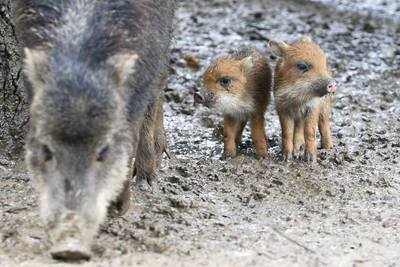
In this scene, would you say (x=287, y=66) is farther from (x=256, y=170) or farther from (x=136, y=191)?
(x=136, y=191)

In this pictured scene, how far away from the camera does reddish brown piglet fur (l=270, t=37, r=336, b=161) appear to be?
7215 millimetres

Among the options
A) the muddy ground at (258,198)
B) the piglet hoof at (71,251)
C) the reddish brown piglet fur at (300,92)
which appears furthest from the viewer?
the reddish brown piglet fur at (300,92)

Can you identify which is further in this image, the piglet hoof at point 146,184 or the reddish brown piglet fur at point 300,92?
the reddish brown piglet fur at point 300,92

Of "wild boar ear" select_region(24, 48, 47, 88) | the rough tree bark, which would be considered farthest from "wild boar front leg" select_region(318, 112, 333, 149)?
"wild boar ear" select_region(24, 48, 47, 88)

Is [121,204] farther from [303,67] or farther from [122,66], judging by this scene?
[303,67]

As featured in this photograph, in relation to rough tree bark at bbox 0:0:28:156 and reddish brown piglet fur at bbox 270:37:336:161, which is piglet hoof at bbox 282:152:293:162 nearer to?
reddish brown piglet fur at bbox 270:37:336:161

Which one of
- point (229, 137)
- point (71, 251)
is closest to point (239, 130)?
point (229, 137)

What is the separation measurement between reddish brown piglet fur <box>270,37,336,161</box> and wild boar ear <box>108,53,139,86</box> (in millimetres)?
2156

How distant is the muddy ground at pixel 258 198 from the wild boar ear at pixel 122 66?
1.03 m

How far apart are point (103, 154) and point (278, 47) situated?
269cm

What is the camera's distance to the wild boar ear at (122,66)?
5.29 m

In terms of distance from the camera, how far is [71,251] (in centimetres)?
491

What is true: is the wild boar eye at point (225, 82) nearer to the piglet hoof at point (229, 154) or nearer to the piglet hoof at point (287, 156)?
the piglet hoof at point (229, 154)

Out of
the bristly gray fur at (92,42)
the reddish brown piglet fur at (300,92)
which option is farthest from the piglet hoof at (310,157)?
the bristly gray fur at (92,42)
